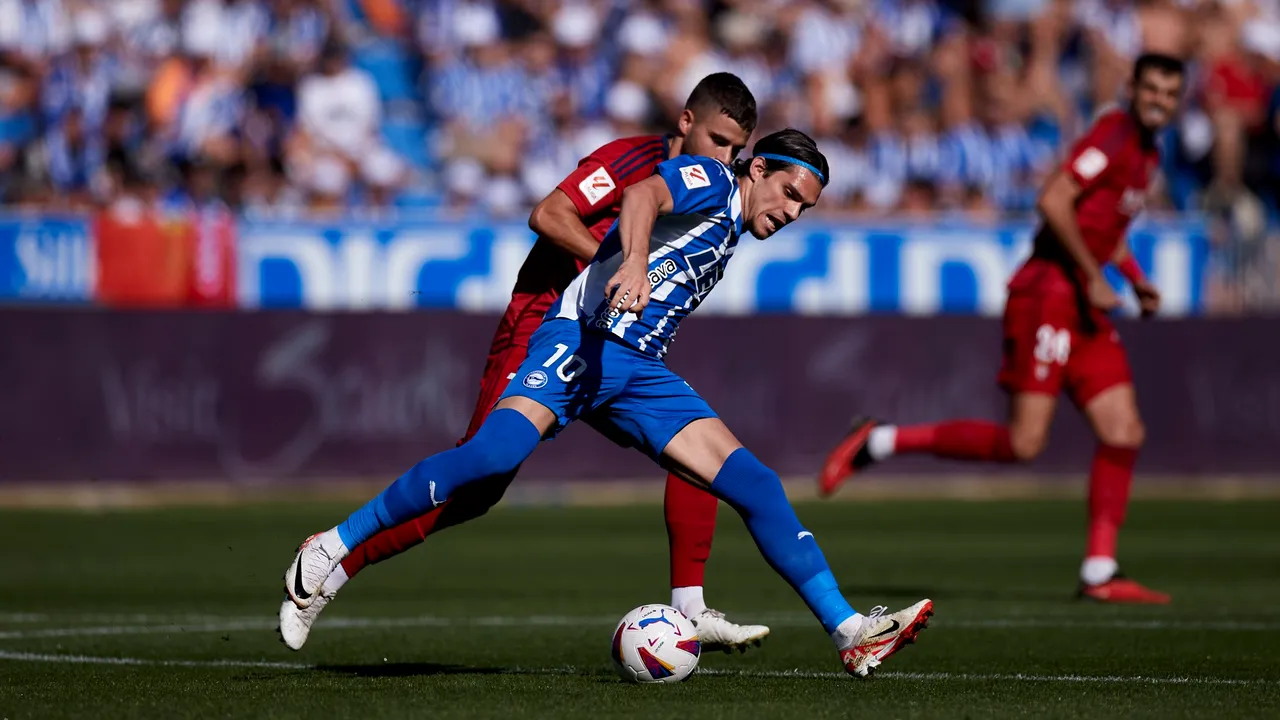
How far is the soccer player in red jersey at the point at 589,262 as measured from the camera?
7.16 meters

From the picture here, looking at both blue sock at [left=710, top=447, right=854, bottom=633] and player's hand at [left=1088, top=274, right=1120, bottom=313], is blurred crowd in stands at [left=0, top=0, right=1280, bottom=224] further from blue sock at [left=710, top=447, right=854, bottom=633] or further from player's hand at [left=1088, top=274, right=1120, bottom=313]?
blue sock at [left=710, top=447, right=854, bottom=633]

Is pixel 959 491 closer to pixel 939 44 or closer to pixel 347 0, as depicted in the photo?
pixel 939 44

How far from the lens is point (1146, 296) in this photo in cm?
1040

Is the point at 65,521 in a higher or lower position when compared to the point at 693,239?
lower

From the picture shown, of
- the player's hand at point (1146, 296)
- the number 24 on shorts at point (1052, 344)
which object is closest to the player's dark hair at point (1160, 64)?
the player's hand at point (1146, 296)

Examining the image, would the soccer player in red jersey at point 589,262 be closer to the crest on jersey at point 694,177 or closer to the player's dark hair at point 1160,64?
the crest on jersey at point 694,177

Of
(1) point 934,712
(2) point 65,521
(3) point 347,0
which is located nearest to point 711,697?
(1) point 934,712

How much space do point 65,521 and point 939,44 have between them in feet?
35.7

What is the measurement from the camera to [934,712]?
5.91 meters

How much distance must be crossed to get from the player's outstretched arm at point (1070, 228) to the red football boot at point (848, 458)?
1368mm

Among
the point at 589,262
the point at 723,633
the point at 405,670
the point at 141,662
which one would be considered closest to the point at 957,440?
the point at 723,633

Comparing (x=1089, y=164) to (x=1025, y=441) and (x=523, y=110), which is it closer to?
(x=1025, y=441)

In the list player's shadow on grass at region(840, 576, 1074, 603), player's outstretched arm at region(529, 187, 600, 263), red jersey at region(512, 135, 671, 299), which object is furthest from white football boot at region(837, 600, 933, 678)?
player's shadow on grass at region(840, 576, 1074, 603)

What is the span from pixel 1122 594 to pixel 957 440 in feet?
3.83
